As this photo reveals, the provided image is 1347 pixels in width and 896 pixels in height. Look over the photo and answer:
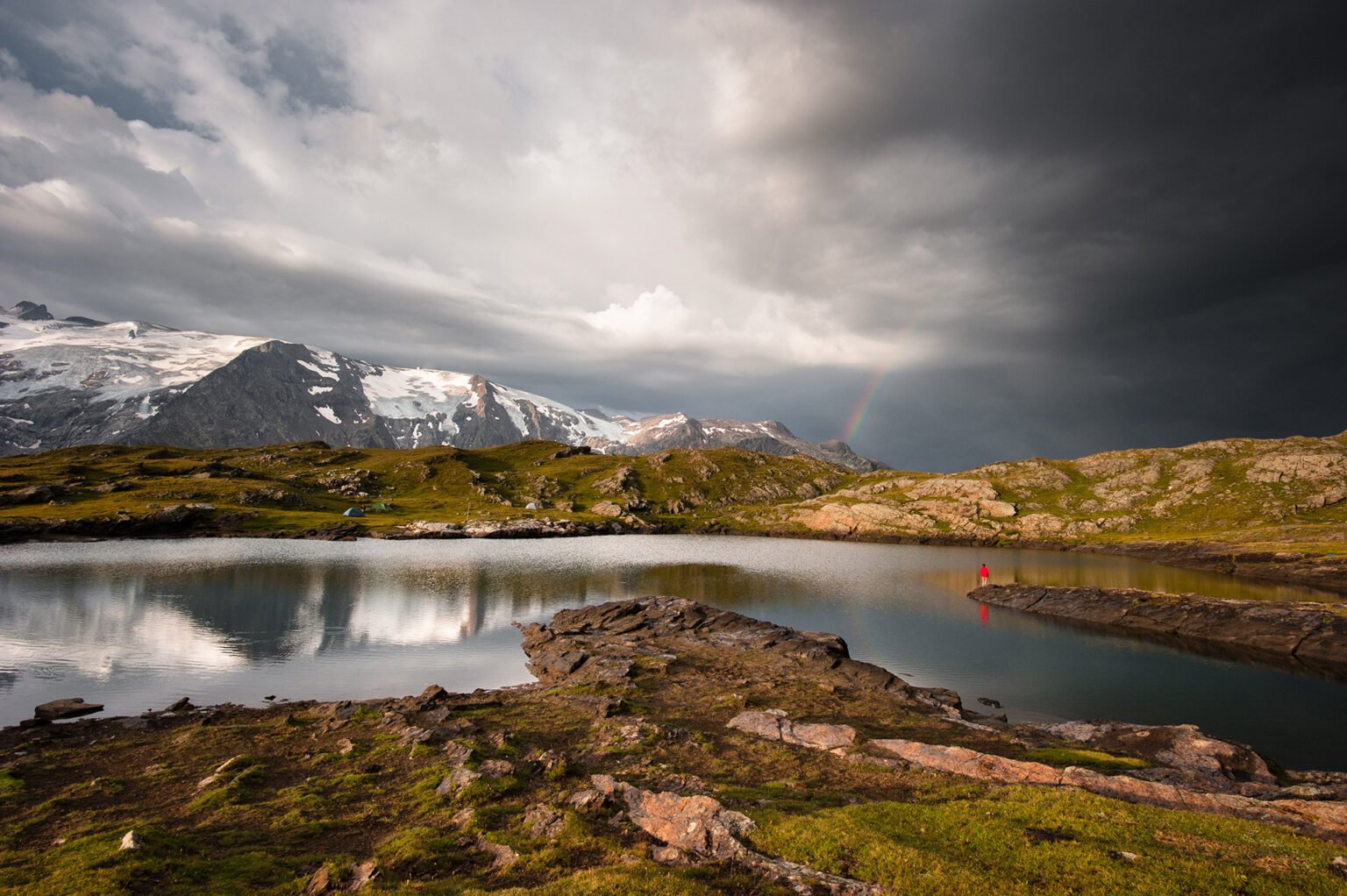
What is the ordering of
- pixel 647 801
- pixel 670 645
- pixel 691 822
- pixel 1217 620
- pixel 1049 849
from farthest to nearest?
pixel 1217 620 → pixel 670 645 → pixel 647 801 → pixel 691 822 → pixel 1049 849

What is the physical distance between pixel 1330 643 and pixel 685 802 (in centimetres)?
7375

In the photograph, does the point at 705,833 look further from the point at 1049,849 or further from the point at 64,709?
the point at 64,709

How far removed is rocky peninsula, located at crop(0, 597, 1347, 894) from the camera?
50.0ft

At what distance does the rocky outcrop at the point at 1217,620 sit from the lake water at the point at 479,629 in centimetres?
573

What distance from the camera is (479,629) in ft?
205

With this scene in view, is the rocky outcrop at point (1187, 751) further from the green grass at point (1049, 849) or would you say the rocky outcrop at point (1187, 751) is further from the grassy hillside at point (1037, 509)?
the grassy hillside at point (1037, 509)

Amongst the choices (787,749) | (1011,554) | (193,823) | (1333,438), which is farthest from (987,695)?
(1333,438)

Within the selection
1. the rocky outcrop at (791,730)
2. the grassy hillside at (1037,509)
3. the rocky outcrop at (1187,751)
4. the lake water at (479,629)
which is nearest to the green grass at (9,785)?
the lake water at (479,629)

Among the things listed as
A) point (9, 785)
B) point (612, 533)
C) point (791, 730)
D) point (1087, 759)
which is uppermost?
point (1087, 759)

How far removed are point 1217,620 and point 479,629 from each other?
271 ft

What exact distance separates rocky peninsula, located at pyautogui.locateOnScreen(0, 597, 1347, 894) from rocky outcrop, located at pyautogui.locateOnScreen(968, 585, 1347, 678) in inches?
1597

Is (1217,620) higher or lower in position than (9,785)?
higher

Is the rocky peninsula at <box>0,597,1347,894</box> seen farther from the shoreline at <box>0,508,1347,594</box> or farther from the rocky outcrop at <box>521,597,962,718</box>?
the shoreline at <box>0,508,1347,594</box>

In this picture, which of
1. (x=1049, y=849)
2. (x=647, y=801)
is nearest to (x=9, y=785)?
(x=647, y=801)
